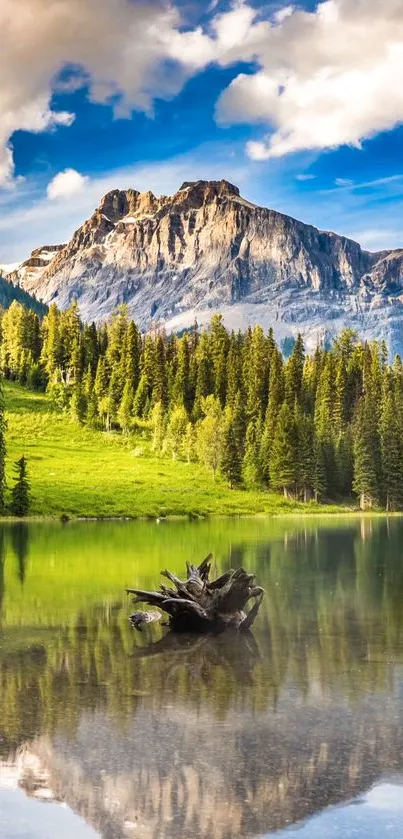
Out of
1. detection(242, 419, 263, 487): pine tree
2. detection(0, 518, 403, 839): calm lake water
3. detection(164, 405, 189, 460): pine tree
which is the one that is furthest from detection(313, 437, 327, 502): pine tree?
detection(0, 518, 403, 839): calm lake water

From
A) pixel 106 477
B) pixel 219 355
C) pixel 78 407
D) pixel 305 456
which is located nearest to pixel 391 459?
pixel 305 456

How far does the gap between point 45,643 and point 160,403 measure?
→ 129 metres

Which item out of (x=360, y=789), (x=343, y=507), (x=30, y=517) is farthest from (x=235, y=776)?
(x=343, y=507)

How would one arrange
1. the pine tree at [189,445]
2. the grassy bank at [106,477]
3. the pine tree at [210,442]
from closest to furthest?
the grassy bank at [106,477]
the pine tree at [210,442]
the pine tree at [189,445]

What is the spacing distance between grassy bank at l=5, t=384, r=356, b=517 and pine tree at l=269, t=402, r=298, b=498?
3778 millimetres

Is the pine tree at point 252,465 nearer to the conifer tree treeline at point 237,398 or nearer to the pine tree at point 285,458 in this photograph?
the conifer tree treeline at point 237,398

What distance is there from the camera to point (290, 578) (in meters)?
39.1

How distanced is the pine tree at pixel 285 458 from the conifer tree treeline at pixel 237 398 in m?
0.18

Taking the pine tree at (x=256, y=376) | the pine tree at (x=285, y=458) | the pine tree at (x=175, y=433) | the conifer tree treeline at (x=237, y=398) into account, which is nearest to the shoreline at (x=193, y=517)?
the conifer tree treeline at (x=237, y=398)

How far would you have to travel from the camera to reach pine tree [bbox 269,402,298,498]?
414 feet

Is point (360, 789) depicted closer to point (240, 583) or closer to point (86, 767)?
point (86, 767)

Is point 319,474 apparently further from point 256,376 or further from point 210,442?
point 256,376

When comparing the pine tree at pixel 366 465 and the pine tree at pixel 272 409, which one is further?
the pine tree at pixel 272 409

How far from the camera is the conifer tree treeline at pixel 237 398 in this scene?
128875 mm
